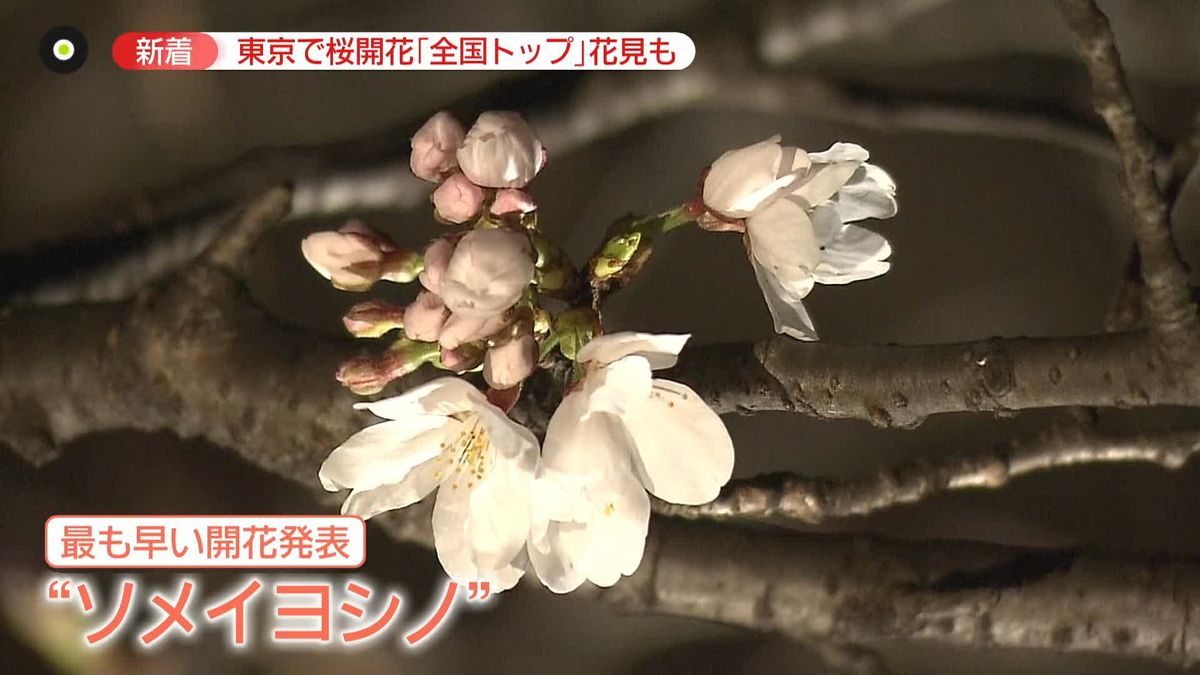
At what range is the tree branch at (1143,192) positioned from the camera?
0.59 m

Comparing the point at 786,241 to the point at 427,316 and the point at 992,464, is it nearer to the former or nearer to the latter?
the point at 427,316

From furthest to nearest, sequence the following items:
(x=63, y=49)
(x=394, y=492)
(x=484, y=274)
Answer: (x=63, y=49) → (x=394, y=492) → (x=484, y=274)

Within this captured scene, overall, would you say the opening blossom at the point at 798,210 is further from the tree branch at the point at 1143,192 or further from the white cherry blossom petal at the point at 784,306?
the tree branch at the point at 1143,192

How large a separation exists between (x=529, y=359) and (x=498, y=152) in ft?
0.39

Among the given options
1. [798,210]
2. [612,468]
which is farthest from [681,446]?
[798,210]

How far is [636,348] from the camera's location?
0.48 meters

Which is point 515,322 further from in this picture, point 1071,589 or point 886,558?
point 1071,589

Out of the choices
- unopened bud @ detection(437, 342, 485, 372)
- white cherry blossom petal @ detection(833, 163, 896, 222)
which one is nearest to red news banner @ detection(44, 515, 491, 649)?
unopened bud @ detection(437, 342, 485, 372)

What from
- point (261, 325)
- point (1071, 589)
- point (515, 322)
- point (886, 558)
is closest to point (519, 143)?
point (515, 322)

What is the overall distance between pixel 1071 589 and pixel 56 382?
1003 mm

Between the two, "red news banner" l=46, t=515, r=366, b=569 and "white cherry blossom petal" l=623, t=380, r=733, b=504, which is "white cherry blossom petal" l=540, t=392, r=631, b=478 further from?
"red news banner" l=46, t=515, r=366, b=569

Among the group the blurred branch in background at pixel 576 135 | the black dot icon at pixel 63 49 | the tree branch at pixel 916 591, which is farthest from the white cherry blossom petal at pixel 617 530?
the black dot icon at pixel 63 49

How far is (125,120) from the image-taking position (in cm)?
94

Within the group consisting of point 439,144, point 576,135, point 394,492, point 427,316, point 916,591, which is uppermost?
point 576,135
